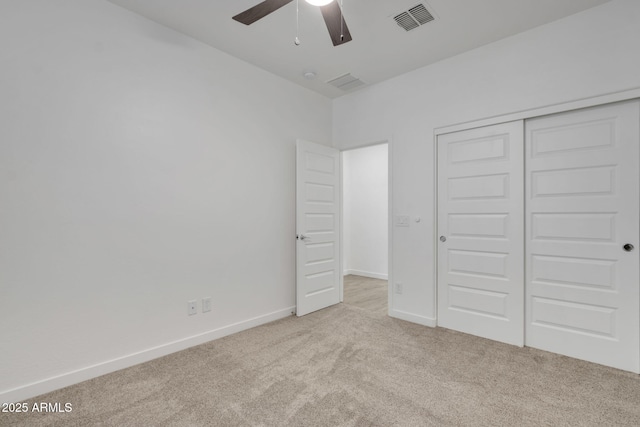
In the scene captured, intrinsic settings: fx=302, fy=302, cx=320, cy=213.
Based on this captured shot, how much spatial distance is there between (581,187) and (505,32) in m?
1.53

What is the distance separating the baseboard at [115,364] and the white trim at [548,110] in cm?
297

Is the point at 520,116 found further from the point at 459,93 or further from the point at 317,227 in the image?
the point at 317,227

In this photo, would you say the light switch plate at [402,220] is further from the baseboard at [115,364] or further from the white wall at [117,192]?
the baseboard at [115,364]

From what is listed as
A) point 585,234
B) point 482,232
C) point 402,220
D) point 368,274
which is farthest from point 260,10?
point 368,274

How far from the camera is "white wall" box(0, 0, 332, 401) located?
2023 millimetres

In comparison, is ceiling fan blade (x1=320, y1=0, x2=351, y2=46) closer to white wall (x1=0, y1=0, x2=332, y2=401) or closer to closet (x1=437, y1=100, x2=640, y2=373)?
white wall (x1=0, y1=0, x2=332, y2=401)

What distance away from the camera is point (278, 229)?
360 cm

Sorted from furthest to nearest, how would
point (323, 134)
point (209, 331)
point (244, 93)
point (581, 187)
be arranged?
point (323, 134)
point (244, 93)
point (209, 331)
point (581, 187)

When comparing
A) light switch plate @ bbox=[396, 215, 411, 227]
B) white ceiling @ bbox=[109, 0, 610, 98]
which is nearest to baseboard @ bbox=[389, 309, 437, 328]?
light switch plate @ bbox=[396, 215, 411, 227]

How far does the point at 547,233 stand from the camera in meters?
2.68

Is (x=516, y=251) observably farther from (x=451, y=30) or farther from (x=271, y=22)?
(x=271, y=22)

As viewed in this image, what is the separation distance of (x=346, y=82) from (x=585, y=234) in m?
2.87

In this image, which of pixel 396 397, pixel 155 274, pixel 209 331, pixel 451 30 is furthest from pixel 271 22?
pixel 396 397

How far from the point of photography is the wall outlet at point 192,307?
111 inches
